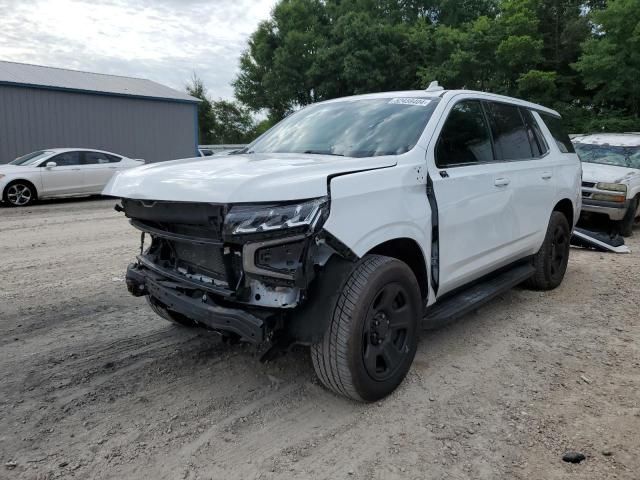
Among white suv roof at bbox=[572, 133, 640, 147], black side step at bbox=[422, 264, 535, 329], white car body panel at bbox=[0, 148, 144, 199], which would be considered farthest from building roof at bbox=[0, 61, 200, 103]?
black side step at bbox=[422, 264, 535, 329]

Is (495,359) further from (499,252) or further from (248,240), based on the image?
(248,240)

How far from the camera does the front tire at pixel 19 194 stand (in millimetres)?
12211

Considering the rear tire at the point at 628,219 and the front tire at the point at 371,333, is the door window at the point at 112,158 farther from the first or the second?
the front tire at the point at 371,333

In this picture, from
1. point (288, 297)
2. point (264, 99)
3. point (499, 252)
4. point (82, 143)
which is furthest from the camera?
point (264, 99)

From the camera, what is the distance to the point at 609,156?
9516 mm

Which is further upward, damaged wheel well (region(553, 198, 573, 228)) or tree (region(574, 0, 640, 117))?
tree (region(574, 0, 640, 117))

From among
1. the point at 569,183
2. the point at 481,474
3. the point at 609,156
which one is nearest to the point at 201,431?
the point at 481,474

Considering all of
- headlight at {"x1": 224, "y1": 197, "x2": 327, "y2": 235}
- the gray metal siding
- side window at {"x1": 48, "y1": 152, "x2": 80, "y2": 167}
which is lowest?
headlight at {"x1": 224, "y1": 197, "x2": 327, "y2": 235}

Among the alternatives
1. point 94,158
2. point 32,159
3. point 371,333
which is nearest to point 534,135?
point 371,333

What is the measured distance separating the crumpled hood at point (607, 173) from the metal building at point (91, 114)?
18.9m

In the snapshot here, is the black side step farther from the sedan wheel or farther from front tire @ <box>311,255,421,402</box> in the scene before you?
the sedan wheel

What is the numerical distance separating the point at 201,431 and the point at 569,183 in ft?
14.9

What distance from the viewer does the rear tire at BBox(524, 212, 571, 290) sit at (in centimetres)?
512

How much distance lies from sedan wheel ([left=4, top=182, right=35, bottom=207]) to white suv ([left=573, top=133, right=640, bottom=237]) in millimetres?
12314
